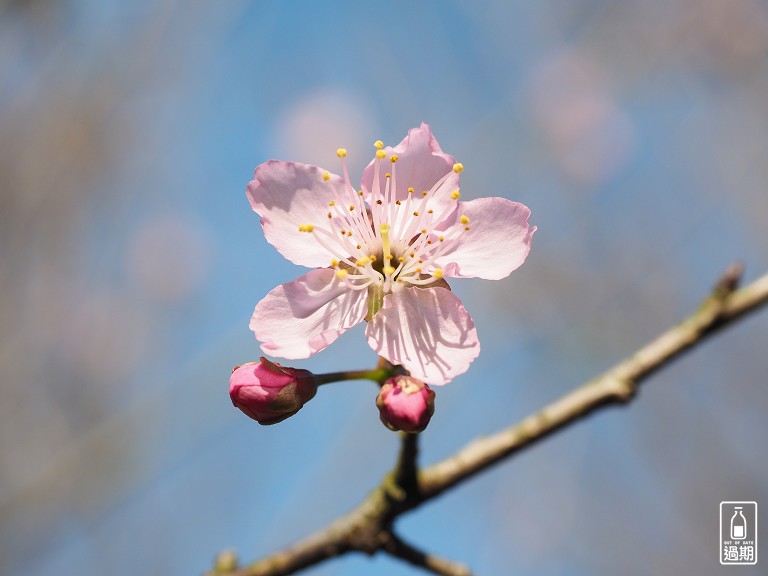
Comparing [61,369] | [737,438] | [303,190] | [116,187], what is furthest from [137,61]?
[737,438]

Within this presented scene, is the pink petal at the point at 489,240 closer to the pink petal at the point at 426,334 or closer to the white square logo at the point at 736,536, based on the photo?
the pink petal at the point at 426,334

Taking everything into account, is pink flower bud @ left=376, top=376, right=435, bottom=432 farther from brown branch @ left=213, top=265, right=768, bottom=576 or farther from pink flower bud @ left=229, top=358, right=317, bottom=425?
brown branch @ left=213, top=265, right=768, bottom=576

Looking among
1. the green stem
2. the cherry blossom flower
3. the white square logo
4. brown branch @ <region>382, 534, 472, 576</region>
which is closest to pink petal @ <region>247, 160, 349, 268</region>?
the cherry blossom flower

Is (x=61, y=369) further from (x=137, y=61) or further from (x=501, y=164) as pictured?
(x=501, y=164)

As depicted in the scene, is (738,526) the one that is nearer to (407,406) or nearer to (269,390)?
(407,406)

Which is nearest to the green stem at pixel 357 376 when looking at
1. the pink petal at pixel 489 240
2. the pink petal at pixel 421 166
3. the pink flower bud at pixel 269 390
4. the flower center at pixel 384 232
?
the pink flower bud at pixel 269 390

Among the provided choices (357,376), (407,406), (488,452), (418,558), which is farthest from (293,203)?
(418,558)
